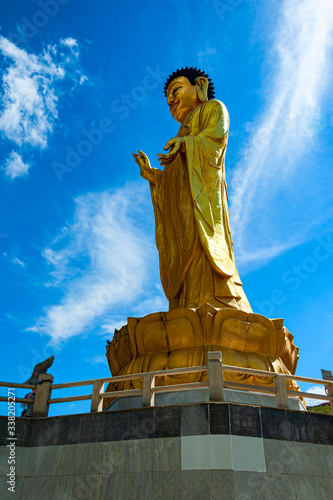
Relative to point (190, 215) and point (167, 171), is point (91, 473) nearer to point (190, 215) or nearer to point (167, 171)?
point (190, 215)

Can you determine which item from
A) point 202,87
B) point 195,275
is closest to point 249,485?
point 195,275

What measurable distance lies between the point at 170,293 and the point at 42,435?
4008mm

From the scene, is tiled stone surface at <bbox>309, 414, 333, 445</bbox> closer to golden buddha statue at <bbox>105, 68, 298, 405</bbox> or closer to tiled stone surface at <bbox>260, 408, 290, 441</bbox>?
tiled stone surface at <bbox>260, 408, 290, 441</bbox>

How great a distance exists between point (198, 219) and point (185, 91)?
4.14 metres

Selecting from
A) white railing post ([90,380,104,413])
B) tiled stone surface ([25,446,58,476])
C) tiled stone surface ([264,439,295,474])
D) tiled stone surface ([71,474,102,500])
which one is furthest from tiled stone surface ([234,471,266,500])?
tiled stone surface ([25,446,58,476])

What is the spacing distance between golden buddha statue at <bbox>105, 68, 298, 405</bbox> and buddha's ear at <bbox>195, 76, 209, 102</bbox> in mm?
23

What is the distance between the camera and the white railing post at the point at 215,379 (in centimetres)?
460

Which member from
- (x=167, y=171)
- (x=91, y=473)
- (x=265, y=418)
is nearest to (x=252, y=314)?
(x=265, y=418)

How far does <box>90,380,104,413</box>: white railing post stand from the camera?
5.00 meters

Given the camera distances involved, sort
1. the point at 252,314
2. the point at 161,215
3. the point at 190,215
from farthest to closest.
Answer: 1. the point at 161,215
2. the point at 190,215
3. the point at 252,314

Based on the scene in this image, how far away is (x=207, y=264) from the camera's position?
8.12 m

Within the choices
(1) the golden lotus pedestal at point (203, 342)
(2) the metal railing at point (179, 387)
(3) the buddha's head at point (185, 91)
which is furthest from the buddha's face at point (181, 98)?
(2) the metal railing at point (179, 387)

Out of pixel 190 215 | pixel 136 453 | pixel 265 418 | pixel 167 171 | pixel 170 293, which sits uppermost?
pixel 167 171

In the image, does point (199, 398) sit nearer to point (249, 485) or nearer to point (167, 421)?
point (167, 421)
